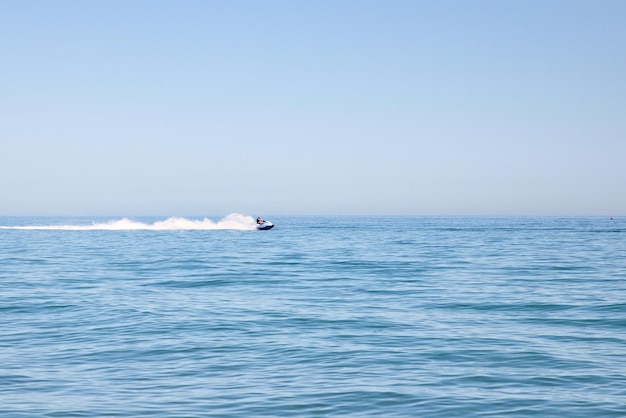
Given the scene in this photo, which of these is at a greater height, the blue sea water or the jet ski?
the jet ski

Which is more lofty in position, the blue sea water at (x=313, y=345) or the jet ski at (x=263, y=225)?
the jet ski at (x=263, y=225)

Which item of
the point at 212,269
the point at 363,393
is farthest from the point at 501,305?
the point at 212,269

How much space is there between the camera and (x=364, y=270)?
4166 centimetres

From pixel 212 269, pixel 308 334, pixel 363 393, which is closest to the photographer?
Result: pixel 363 393

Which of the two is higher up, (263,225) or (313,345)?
(263,225)

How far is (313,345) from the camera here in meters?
18.5

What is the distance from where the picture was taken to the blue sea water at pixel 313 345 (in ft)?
43.7

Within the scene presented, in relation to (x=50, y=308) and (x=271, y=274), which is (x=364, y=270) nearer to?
(x=271, y=274)

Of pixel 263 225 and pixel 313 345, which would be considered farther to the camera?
pixel 263 225

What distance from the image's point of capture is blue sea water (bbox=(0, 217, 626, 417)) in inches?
524

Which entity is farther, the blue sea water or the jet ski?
the jet ski

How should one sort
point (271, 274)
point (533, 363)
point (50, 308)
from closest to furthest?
point (533, 363) → point (50, 308) → point (271, 274)

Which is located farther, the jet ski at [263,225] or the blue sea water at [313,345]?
the jet ski at [263,225]

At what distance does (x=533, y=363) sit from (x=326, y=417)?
6.28 m
